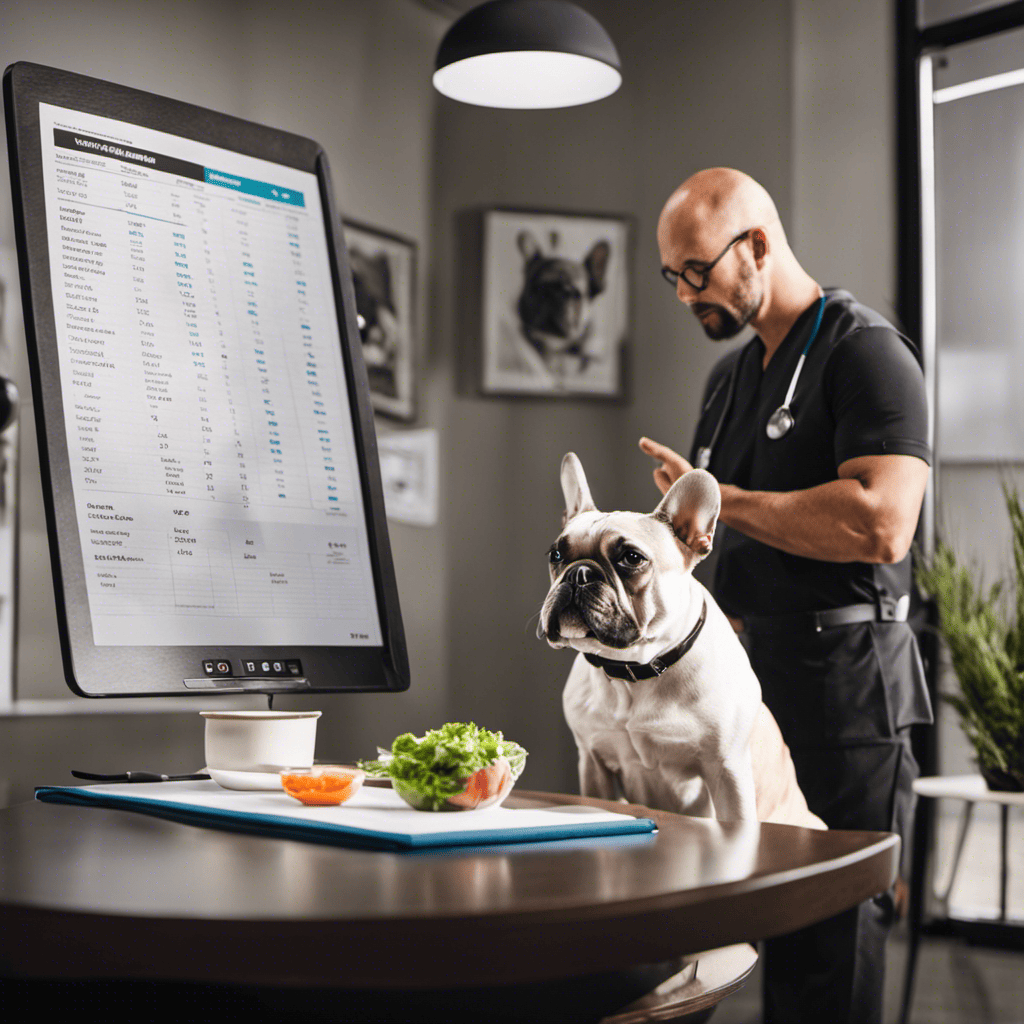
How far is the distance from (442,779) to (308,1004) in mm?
228

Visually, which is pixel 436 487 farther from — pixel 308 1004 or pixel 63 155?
pixel 308 1004

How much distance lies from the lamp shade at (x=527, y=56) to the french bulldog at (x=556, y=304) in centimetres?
107

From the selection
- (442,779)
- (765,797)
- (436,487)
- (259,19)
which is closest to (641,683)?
(765,797)

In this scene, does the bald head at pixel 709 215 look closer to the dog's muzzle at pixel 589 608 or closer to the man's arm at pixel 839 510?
the man's arm at pixel 839 510

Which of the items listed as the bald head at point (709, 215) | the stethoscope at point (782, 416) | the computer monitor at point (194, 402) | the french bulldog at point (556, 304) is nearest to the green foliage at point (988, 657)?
the stethoscope at point (782, 416)

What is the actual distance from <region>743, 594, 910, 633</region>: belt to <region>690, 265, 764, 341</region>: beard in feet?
1.28

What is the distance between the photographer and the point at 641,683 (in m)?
1.08

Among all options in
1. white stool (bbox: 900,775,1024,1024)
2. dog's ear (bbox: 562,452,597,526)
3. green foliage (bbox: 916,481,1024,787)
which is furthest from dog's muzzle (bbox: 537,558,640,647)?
green foliage (bbox: 916,481,1024,787)

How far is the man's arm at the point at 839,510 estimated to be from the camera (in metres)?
1.26

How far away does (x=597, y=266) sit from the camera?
10.8ft

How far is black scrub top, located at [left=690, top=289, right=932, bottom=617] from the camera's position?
4.44ft

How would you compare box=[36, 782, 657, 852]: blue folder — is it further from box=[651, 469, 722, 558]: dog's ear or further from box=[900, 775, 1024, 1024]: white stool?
box=[900, 775, 1024, 1024]: white stool

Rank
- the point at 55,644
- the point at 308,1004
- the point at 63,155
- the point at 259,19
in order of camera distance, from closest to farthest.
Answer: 1. the point at 308,1004
2. the point at 63,155
3. the point at 55,644
4. the point at 259,19

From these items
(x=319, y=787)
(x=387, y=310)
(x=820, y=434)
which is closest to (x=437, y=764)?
(x=319, y=787)
